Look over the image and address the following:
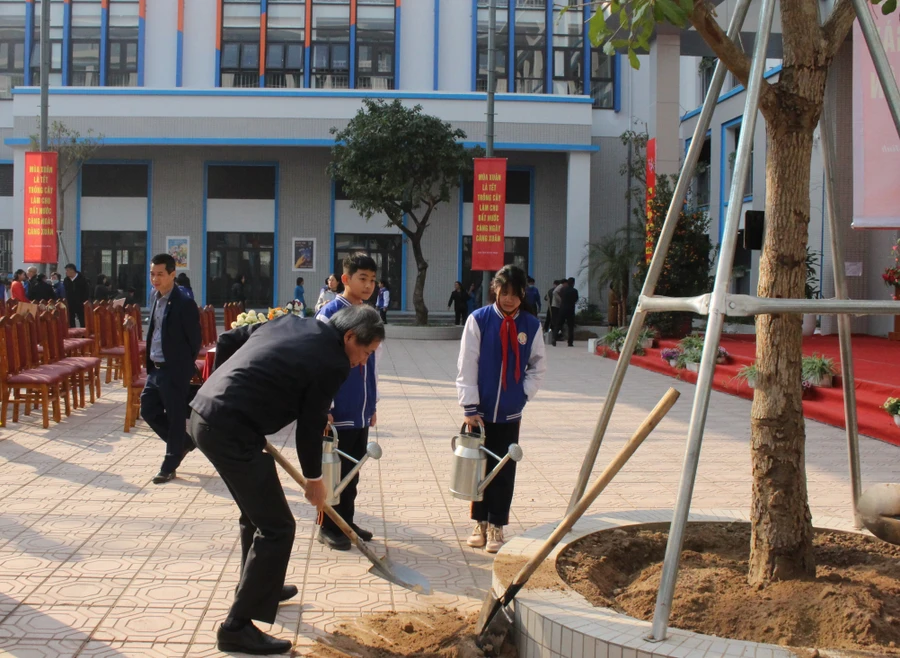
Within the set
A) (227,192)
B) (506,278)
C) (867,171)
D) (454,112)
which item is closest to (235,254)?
(227,192)

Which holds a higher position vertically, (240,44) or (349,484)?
(240,44)

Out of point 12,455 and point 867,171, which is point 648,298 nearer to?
point 12,455

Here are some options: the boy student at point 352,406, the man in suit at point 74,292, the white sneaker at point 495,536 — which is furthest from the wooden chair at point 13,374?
the man in suit at point 74,292

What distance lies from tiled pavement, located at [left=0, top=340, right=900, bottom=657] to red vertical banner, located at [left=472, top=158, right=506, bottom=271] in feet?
32.3

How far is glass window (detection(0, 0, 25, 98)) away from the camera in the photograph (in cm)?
3125

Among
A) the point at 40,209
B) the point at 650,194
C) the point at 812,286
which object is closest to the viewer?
the point at 812,286

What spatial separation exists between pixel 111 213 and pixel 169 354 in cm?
2485

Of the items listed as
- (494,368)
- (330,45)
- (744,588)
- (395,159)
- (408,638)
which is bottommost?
(408,638)

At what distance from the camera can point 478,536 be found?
5.12 metres

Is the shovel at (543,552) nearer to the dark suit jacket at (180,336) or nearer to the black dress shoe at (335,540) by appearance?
the black dress shoe at (335,540)

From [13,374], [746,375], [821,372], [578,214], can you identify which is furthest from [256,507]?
[578,214]

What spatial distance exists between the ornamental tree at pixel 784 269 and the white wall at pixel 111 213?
28.3m

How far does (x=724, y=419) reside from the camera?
9.98 metres

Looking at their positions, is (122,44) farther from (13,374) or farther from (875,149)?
(875,149)
